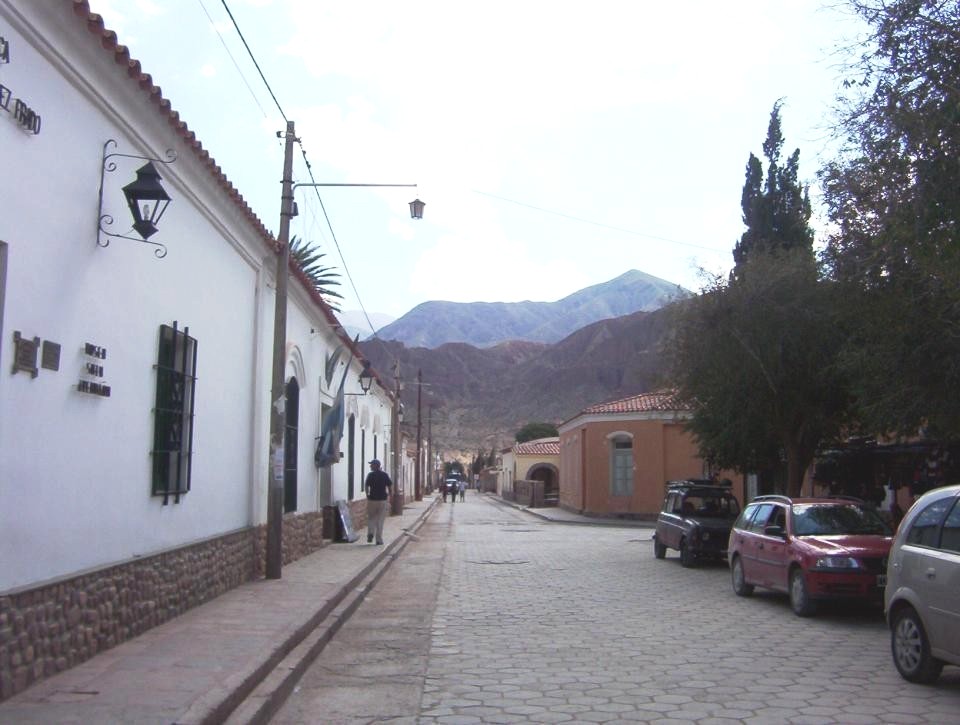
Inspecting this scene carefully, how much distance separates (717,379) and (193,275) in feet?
38.2

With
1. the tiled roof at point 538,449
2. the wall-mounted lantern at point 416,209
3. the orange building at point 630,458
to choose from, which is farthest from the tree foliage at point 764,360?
the tiled roof at point 538,449

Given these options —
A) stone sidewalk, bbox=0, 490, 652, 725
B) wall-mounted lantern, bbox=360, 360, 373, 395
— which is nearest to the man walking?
wall-mounted lantern, bbox=360, 360, 373, 395

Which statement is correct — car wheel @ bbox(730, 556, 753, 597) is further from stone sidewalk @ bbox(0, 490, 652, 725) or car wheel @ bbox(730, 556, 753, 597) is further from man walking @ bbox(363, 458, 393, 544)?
man walking @ bbox(363, 458, 393, 544)

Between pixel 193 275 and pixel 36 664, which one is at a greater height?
pixel 193 275

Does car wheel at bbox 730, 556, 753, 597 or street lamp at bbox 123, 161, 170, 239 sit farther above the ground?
street lamp at bbox 123, 161, 170, 239

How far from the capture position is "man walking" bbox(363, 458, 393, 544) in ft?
70.5

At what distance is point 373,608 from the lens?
44.2 ft

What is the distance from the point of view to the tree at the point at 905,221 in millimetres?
9445

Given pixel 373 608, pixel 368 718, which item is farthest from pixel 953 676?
pixel 373 608

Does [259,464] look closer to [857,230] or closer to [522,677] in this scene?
[522,677]

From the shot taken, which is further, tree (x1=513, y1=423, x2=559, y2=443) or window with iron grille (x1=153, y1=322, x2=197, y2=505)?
tree (x1=513, y1=423, x2=559, y2=443)

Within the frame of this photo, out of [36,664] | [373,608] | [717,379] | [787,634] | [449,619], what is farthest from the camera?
[717,379]

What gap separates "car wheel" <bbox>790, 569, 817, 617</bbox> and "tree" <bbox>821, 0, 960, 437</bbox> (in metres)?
2.95

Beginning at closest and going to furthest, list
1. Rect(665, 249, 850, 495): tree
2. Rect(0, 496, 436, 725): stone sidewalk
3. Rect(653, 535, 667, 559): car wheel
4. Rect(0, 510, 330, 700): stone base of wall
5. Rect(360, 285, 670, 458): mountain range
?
Rect(0, 496, 436, 725): stone sidewalk < Rect(0, 510, 330, 700): stone base of wall < Rect(665, 249, 850, 495): tree < Rect(653, 535, 667, 559): car wheel < Rect(360, 285, 670, 458): mountain range
